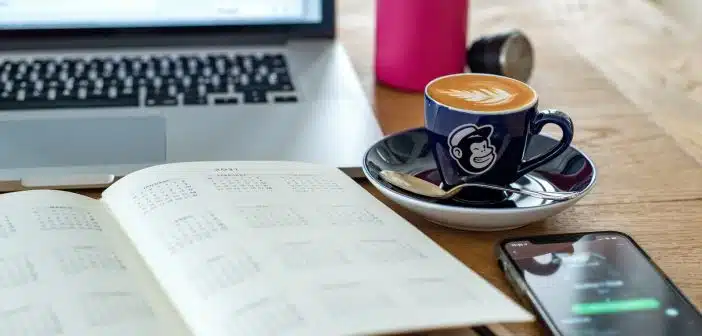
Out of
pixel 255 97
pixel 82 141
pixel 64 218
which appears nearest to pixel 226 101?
pixel 255 97

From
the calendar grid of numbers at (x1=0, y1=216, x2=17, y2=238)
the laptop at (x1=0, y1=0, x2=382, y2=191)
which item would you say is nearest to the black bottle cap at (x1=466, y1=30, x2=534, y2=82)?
the laptop at (x1=0, y1=0, x2=382, y2=191)

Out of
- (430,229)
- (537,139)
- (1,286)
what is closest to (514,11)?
(537,139)

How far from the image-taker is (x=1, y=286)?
1.73ft

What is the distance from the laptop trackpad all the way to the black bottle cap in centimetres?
30

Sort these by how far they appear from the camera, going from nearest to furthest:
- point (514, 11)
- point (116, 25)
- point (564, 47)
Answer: point (116, 25) < point (564, 47) < point (514, 11)

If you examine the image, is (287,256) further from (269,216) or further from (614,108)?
(614,108)

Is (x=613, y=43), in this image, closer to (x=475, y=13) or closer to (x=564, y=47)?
(x=564, y=47)

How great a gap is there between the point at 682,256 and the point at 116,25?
564mm

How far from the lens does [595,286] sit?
54 cm

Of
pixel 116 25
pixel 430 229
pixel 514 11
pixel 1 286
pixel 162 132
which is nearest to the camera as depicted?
pixel 1 286

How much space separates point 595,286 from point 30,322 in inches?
12.6

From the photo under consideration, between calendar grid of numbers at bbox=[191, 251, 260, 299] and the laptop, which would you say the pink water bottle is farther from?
calendar grid of numbers at bbox=[191, 251, 260, 299]

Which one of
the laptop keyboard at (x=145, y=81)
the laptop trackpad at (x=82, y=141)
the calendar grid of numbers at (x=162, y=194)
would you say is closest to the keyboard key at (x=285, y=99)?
the laptop keyboard at (x=145, y=81)

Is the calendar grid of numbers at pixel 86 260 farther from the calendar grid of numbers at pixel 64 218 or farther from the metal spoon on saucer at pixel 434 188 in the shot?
the metal spoon on saucer at pixel 434 188
